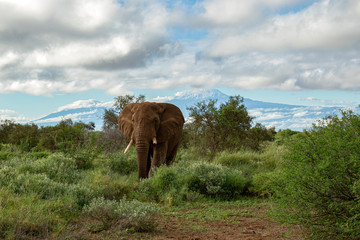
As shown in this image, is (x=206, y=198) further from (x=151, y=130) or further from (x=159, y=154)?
(x=151, y=130)

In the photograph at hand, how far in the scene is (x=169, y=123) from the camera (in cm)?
1338

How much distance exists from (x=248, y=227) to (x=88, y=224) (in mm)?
3339

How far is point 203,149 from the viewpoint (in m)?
19.1

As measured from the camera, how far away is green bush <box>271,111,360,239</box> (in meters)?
5.07

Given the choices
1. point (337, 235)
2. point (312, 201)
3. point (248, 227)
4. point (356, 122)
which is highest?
point (356, 122)

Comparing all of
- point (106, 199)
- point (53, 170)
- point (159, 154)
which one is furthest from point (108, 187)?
point (159, 154)

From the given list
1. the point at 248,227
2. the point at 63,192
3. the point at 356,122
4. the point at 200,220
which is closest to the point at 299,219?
the point at 356,122

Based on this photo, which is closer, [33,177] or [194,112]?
[33,177]

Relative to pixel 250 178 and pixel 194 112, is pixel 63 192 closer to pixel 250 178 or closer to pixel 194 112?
pixel 250 178

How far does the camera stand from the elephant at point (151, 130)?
1238 cm

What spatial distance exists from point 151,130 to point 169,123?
107 cm

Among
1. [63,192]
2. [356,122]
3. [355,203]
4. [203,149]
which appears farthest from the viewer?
[203,149]

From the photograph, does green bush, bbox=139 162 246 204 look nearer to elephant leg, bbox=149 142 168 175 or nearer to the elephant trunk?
the elephant trunk

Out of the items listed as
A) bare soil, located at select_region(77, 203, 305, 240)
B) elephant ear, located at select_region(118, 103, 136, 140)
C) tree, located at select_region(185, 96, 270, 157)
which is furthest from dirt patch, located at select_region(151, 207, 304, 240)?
tree, located at select_region(185, 96, 270, 157)
